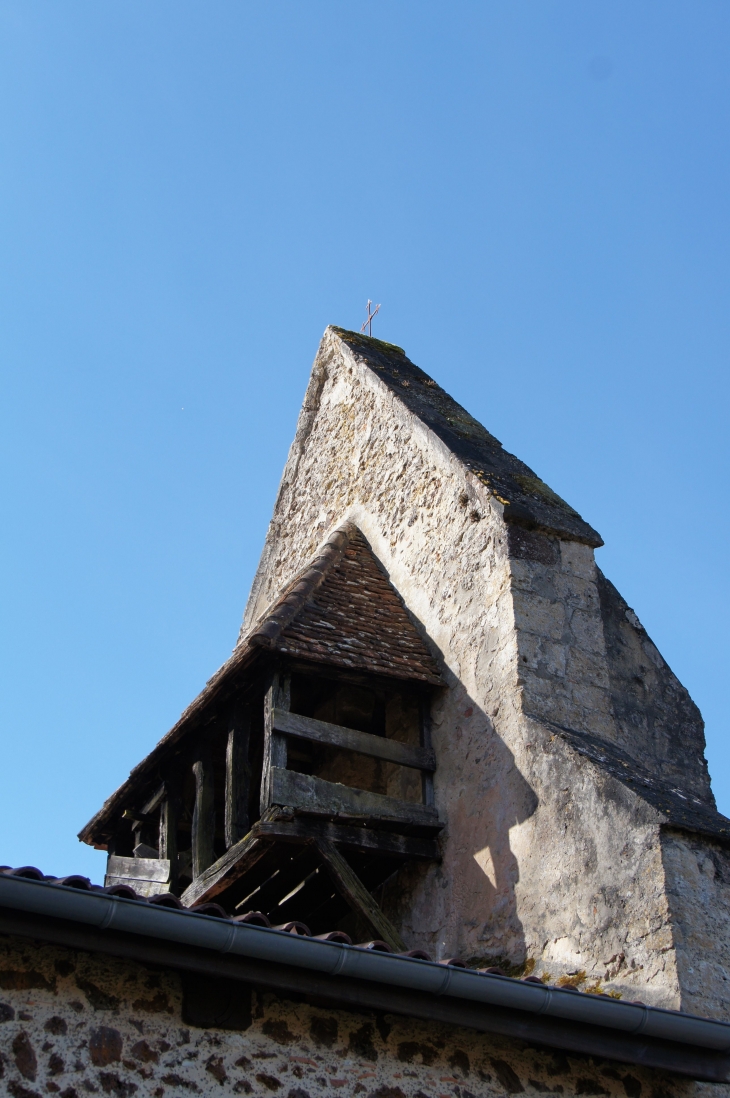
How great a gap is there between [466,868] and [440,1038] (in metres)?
2.07

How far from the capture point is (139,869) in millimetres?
8398

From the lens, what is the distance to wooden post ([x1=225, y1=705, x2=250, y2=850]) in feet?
23.4

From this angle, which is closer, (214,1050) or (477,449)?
(214,1050)

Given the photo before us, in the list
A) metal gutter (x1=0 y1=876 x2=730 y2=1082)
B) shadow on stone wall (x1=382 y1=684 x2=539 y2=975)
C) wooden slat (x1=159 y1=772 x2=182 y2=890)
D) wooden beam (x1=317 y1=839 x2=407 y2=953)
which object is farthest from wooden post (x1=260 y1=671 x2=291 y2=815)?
metal gutter (x1=0 y1=876 x2=730 y2=1082)

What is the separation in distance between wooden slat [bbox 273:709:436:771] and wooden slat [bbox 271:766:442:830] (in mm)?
268

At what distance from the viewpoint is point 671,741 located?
8.23m

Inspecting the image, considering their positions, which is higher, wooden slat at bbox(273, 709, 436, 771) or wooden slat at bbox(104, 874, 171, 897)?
wooden slat at bbox(273, 709, 436, 771)

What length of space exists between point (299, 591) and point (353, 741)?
3.77ft

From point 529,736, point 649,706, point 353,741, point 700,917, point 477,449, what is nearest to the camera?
point 700,917

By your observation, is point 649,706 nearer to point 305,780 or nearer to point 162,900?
point 305,780

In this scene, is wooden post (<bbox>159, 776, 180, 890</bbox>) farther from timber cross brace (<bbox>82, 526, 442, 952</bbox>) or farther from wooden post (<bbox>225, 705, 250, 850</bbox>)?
wooden post (<bbox>225, 705, 250, 850</bbox>)

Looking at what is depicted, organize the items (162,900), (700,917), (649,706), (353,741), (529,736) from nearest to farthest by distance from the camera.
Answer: (162,900) < (700,917) < (529,736) < (353,741) < (649,706)

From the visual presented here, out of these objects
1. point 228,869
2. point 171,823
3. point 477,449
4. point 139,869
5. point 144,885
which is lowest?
point 228,869

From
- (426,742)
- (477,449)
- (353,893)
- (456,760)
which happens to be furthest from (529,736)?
(477,449)
